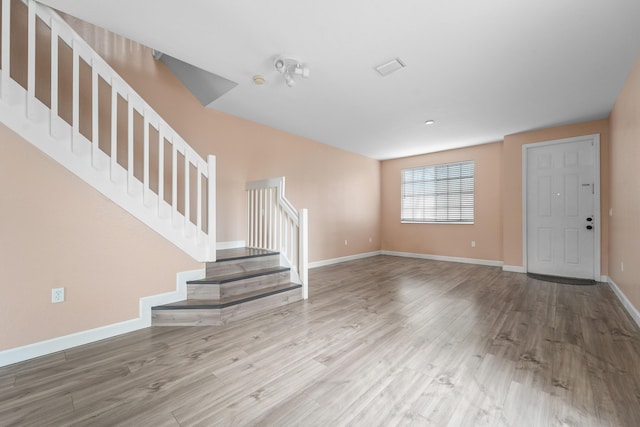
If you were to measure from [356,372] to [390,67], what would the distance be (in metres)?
2.79

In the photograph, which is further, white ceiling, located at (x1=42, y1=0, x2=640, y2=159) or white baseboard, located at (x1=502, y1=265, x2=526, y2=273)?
white baseboard, located at (x1=502, y1=265, x2=526, y2=273)

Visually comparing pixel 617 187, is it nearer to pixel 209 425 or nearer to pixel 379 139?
pixel 379 139

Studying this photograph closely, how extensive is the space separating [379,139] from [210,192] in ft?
11.9

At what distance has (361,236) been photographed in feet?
21.7

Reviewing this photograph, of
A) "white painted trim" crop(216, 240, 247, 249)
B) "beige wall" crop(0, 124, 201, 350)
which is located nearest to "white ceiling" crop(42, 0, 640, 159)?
"beige wall" crop(0, 124, 201, 350)

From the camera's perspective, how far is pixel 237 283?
2990mm

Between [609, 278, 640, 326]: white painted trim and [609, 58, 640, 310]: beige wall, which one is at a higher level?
[609, 58, 640, 310]: beige wall

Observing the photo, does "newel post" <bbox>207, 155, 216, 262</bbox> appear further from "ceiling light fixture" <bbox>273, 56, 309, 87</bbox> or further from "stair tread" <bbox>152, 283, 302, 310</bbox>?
"ceiling light fixture" <bbox>273, 56, 309, 87</bbox>

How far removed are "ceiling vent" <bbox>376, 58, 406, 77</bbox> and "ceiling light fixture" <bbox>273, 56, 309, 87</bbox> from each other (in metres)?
0.77

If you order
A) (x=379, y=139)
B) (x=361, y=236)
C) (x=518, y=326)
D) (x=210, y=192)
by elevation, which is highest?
(x=379, y=139)

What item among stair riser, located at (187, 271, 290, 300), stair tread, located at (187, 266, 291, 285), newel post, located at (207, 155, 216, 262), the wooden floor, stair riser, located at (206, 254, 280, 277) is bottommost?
the wooden floor

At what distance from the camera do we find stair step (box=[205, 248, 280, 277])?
3.07 m

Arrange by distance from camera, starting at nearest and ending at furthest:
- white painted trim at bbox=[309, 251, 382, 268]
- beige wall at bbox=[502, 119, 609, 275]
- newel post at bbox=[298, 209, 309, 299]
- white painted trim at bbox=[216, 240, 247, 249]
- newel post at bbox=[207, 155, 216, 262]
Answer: newel post at bbox=[207, 155, 216, 262] → newel post at bbox=[298, 209, 309, 299] → white painted trim at bbox=[216, 240, 247, 249] → beige wall at bbox=[502, 119, 609, 275] → white painted trim at bbox=[309, 251, 382, 268]

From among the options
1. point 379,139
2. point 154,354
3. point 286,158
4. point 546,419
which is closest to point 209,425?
point 154,354
